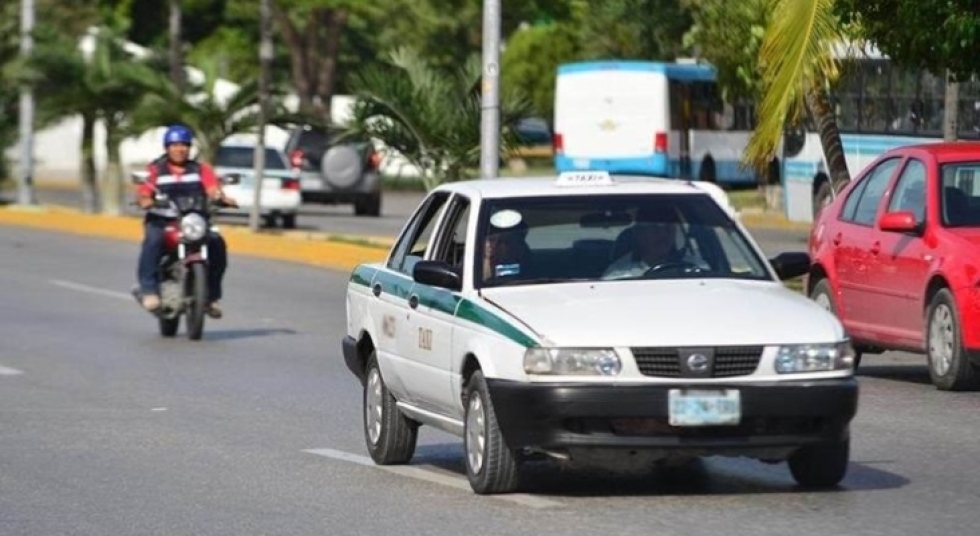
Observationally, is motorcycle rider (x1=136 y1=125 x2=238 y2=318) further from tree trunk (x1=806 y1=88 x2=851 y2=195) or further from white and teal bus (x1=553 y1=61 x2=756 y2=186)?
white and teal bus (x1=553 y1=61 x2=756 y2=186)

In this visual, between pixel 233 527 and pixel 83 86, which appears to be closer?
pixel 233 527

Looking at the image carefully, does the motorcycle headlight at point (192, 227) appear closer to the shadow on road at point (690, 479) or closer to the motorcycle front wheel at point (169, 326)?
the motorcycle front wheel at point (169, 326)

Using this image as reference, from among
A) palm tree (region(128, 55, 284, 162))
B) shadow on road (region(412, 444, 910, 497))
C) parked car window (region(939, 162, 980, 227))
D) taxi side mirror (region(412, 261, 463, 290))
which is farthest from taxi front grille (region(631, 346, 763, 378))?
palm tree (region(128, 55, 284, 162))

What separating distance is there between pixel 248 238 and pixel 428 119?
625 cm

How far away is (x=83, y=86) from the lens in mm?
42656

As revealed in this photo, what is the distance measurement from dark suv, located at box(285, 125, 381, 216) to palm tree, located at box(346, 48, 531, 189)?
594 inches

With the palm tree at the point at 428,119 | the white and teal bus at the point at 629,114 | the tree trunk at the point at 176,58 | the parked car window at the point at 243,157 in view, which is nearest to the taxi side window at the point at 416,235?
the palm tree at the point at 428,119

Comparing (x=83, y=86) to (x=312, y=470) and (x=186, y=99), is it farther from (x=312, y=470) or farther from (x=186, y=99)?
(x=312, y=470)

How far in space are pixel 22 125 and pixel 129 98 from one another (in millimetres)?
5710

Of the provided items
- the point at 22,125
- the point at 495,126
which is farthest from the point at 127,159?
the point at 495,126

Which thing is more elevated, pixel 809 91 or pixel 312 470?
pixel 809 91

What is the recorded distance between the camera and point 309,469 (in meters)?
12.6

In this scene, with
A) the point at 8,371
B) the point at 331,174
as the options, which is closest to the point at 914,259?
the point at 8,371

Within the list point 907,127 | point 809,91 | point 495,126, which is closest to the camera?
point 809,91
